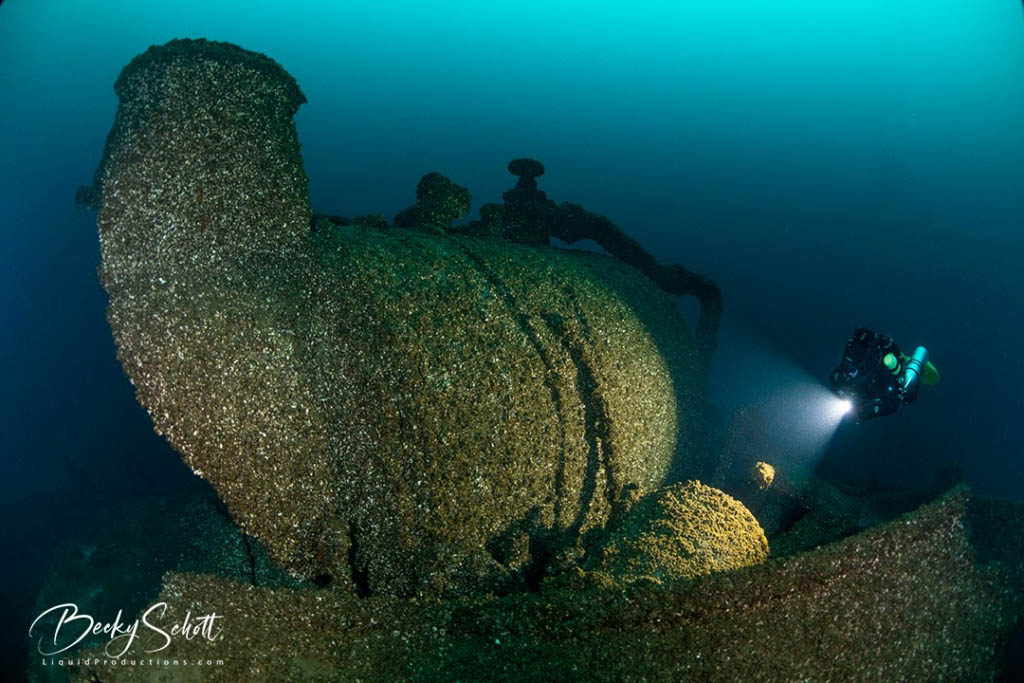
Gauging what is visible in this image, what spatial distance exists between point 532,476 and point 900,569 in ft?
9.76

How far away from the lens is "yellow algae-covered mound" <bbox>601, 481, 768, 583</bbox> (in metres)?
4.00

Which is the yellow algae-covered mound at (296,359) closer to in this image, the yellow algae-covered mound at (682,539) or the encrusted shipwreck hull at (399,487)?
the encrusted shipwreck hull at (399,487)

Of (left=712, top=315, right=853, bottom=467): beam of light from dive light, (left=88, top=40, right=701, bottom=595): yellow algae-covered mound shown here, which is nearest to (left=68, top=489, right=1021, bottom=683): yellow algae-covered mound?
(left=88, top=40, right=701, bottom=595): yellow algae-covered mound

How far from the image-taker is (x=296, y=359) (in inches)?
171

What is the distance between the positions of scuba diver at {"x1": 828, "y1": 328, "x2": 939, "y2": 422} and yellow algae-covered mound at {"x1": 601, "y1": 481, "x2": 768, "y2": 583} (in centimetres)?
459

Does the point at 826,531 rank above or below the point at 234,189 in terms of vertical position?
below

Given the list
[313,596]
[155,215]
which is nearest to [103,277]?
[155,215]

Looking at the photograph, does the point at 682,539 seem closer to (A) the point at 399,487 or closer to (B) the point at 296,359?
(A) the point at 399,487

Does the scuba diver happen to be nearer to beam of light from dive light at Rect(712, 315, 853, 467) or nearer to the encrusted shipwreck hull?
beam of light from dive light at Rect(712, 315, 853, 467)

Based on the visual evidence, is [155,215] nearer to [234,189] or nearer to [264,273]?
[234,189]

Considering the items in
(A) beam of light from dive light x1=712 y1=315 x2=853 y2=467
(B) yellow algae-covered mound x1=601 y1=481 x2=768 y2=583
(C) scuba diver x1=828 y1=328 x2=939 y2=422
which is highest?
(C) scuba diver x1=828 y1=328 x2=939 y2=422

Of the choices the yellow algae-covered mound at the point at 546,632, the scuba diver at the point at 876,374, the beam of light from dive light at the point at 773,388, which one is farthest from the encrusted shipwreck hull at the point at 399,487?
the beam of light from dive light at the point at 773,388

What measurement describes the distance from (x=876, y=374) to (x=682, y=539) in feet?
18.4

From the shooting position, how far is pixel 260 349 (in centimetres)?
426
